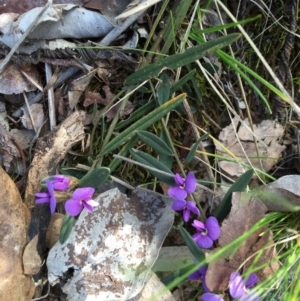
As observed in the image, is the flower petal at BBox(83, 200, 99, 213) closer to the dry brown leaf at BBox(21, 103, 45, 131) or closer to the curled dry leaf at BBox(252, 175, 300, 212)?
the dry brown leaf at BBox(21, 103, 45, 131)

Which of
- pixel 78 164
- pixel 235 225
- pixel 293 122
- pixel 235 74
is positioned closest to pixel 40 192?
pixel 78 164

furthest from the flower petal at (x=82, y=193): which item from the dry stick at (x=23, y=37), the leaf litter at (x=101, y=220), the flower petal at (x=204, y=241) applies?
the dry stick at (x=23, y=37)

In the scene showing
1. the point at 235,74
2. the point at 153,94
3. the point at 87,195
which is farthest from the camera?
the point at 235,74

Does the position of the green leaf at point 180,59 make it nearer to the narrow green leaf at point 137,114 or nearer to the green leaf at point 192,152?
the narrow green leaf at point 137,114

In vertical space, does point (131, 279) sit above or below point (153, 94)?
below

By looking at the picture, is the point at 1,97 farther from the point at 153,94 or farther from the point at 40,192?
the point at 153,94
